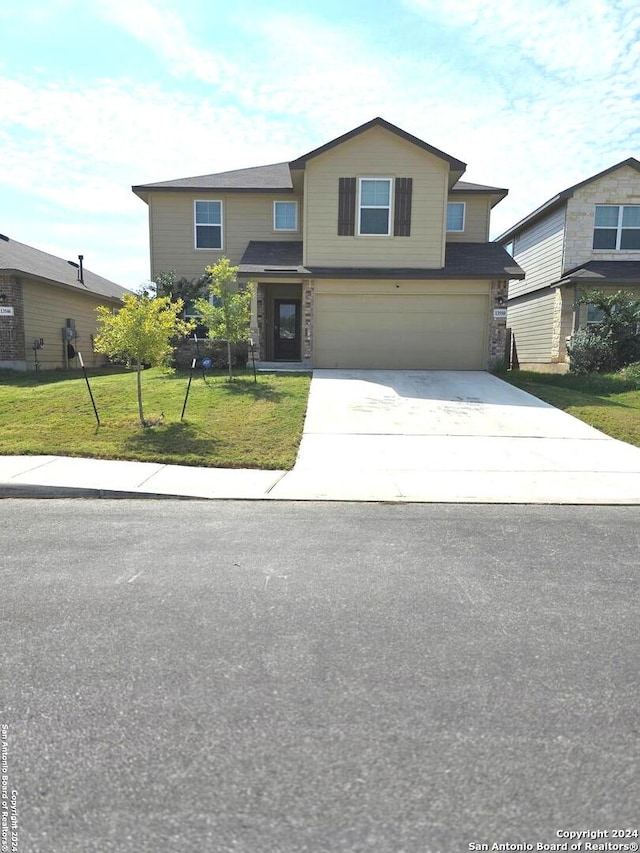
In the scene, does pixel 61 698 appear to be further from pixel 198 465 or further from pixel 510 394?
pixel 510 394

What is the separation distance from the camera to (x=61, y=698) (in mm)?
2662

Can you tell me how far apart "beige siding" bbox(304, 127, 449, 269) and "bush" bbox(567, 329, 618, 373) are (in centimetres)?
492

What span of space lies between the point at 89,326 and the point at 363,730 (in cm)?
2375

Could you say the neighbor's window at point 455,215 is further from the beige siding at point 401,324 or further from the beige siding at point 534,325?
the beige siding at point 401,324

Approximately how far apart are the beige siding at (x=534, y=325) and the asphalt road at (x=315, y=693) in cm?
1725

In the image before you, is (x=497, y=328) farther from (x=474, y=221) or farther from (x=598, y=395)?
(x=474, y=221)

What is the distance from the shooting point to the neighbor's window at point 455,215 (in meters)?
19.7

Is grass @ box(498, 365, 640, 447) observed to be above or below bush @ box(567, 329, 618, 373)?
below

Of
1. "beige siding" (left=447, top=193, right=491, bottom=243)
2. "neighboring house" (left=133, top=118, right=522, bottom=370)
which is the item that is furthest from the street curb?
"beige siding" (left=447, top=193, right=491, bottom=243)

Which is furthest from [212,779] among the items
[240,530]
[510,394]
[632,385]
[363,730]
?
[632,385]

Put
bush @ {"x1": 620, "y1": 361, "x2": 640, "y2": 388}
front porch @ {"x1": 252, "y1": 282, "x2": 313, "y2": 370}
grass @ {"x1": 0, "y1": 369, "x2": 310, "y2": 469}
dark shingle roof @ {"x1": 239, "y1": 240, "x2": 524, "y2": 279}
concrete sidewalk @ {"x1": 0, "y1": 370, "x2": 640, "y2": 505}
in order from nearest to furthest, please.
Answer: concrete sidewalk @ {"x1": 0, "y1": 370, "x2": 640, "y2": 505}
grass @ {"x1": 0, "y1": 369, "x2": 310, "y2": 469}
bush @ {"x1": 620, "y1": 361, "x2": 640, "y2": 388}
dark shingle roof @ {"x1": 239, "y1": 240, "x2": 524, "y2": 279}
front porch @ {"x1": 252, "y1": 282, "x2": 313, "y2": 370}

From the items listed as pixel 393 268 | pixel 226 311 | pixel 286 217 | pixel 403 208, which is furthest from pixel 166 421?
pixel 286 217

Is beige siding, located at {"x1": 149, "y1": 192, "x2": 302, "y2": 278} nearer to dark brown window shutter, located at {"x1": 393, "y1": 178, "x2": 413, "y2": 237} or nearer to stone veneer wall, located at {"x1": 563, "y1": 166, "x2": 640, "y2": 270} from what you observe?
dark brown window shutter, located at {"x1": 393, "y1": 178, "x2": 413, "y2": 237}

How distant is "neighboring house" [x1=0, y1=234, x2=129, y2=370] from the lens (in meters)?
17.8
